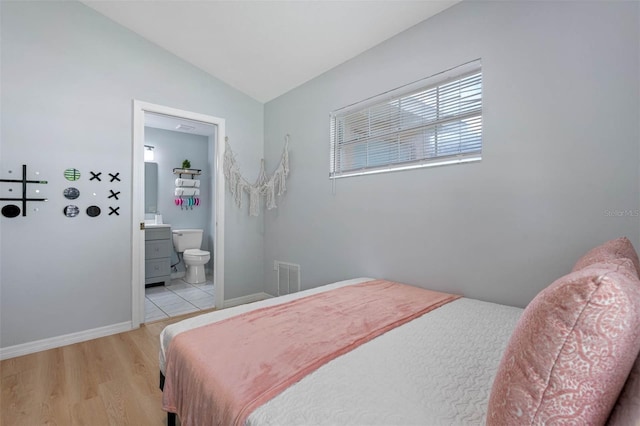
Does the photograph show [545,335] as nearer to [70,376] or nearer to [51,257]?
[70,376]

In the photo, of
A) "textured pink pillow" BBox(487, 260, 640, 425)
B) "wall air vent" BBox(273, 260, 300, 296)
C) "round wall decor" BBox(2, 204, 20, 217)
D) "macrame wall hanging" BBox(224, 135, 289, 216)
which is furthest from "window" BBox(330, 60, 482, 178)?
"round wall decor" BBox(2, 204, 20, 217)

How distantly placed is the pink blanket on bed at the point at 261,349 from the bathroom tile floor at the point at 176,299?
205 centimetres

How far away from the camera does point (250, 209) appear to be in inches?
138

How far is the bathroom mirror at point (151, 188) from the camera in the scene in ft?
15.0

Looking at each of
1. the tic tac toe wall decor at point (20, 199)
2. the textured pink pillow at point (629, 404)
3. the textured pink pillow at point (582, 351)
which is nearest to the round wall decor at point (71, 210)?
the tic tac toe wall decor at point (20, 199)

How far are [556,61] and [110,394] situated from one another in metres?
3.18

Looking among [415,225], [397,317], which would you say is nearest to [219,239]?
[415,225]

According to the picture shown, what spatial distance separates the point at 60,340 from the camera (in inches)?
93.5

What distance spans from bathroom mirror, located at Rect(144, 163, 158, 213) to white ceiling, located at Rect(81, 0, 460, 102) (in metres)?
2.24

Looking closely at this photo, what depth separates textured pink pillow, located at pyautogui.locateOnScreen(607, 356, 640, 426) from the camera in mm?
491

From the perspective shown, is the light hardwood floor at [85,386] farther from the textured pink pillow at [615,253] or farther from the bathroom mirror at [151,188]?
the bathroom mirror at [151,188]

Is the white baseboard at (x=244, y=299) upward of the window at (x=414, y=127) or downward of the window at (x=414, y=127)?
downward

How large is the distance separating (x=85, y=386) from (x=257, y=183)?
240 cm

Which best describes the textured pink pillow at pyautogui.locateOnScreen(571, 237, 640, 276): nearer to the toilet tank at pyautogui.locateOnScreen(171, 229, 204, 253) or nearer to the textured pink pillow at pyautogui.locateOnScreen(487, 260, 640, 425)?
the textured pink pillow at pyautogui.locateOnScreen(487, 260, 640, 425)
